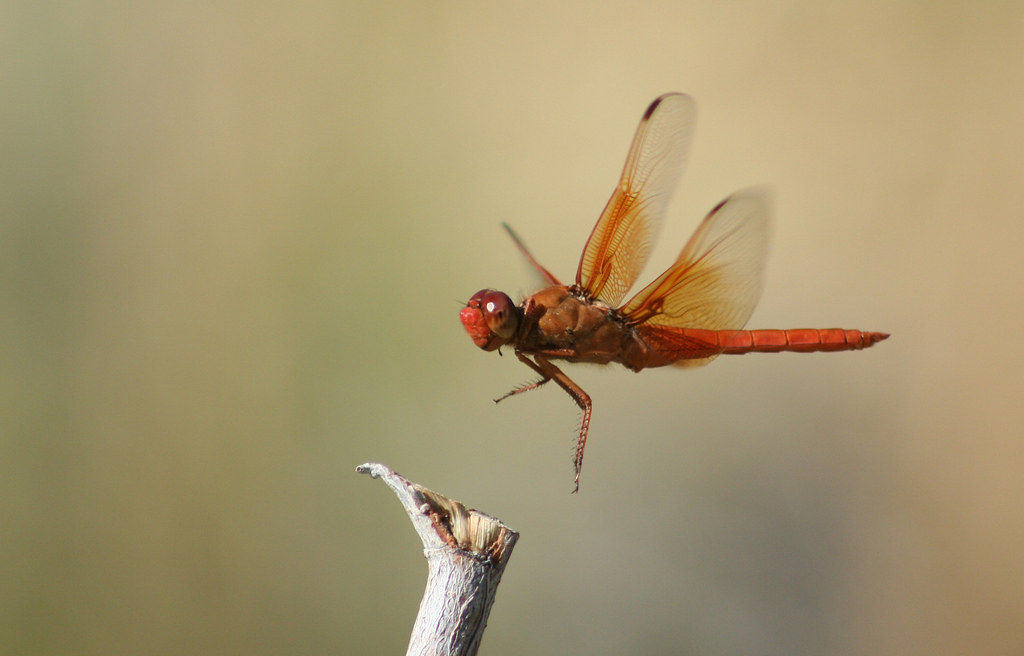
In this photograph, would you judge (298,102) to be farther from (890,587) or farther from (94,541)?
(890,587)

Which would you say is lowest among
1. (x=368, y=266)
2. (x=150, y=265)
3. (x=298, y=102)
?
(x=368, y=266)

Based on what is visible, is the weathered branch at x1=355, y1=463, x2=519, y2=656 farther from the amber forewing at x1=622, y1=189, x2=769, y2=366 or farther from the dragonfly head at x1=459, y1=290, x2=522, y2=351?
the amber forewing at x1=622, y1=189, x2=769, y2=366

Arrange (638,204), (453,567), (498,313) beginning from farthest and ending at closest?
1. (638,204)
2. (498,313)
3. (453,567)

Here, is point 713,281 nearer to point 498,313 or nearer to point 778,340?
point 778,340

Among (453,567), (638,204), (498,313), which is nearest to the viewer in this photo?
(453,567)

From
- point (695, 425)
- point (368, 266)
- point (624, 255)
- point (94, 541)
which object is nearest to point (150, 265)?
point (368, 266)

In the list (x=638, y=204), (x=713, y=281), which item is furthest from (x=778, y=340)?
(x=638, y=204)

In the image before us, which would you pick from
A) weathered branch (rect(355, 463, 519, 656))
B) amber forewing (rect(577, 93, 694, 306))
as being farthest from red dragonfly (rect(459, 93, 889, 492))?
weathered branch (rect(355, 463, 519, 656))
